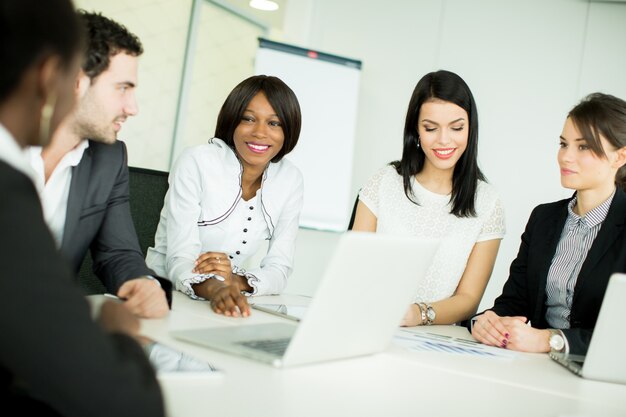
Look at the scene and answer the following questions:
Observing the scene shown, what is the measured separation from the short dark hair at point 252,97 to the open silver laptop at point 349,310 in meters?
1.37

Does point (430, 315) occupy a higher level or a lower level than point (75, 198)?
lower

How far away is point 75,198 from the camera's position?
184cm

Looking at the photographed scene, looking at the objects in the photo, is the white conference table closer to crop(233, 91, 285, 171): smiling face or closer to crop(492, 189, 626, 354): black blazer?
crop(492, 189, 626, 354): black blazer

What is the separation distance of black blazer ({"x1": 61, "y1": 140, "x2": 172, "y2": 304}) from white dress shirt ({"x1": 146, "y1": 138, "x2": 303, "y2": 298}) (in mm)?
284

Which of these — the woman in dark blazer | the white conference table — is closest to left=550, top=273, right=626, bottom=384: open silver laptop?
the white conference table

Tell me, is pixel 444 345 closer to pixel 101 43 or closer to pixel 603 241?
pixel 603 241

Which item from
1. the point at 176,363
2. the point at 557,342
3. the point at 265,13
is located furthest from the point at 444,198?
the point at 265,13

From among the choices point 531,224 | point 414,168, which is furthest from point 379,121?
point 531,224

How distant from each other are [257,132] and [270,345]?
4.77 ft

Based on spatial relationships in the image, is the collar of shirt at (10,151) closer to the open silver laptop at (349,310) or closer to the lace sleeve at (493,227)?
the open silver laptop at (349,310)

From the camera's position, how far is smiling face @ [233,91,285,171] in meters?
2.64

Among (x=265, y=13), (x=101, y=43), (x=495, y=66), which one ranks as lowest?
(x=101, y=43)

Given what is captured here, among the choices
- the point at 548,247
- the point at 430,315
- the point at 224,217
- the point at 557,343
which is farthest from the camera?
the point at 224,217

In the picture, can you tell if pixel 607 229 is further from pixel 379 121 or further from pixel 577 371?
pixel 379 121
